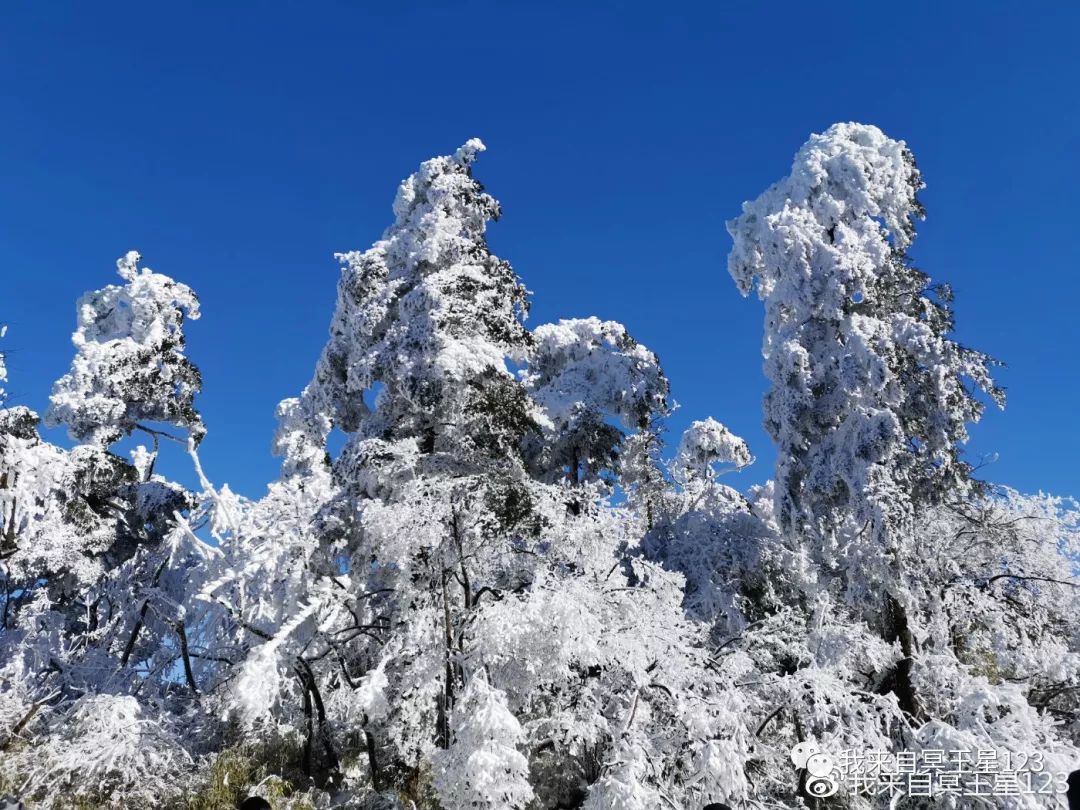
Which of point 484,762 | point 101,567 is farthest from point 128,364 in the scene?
point 484,762

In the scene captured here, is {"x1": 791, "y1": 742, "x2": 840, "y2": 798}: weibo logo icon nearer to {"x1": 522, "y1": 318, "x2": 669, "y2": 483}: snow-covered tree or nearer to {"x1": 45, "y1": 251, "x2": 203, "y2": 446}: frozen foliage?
{"x1": 522, "y1": 318, "x2": 669, "y2": 483}: snow-covered tree

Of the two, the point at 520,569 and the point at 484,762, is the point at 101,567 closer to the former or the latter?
the point at 520,569

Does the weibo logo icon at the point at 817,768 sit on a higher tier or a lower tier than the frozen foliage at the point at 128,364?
lower

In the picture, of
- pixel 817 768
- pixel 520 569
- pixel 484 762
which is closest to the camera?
pixel 484 762

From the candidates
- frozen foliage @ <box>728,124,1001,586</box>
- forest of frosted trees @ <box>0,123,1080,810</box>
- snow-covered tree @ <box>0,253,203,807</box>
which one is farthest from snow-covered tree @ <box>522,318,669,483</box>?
snow-covered tree @ <box>0,253,203,807</box>

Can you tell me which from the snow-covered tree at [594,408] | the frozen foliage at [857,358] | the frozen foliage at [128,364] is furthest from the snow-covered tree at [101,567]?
the frozen foliage at [857,358]

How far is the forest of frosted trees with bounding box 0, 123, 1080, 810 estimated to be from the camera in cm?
1186

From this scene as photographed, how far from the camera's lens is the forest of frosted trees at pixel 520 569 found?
1186 centimetres

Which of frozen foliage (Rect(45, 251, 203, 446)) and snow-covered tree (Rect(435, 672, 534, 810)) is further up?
frozen foliage (Rect(45, 251, 203, 446))

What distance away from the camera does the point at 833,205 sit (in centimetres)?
1797

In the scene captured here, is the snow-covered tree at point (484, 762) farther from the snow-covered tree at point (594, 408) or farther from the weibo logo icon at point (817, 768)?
the snow-covered tree at point (594, 408)

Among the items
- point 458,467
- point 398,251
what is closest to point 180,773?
point 458,467

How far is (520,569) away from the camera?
1430 centimetres

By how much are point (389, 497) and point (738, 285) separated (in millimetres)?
10525
